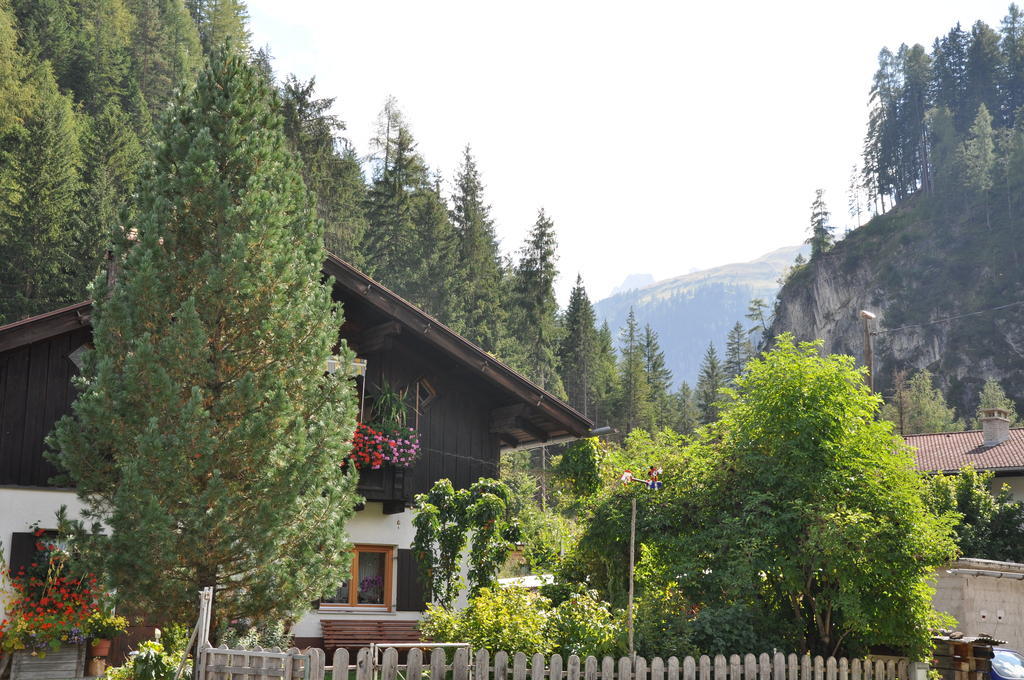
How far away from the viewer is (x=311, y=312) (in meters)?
12.0

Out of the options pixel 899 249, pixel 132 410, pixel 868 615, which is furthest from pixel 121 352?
pixel 899 249

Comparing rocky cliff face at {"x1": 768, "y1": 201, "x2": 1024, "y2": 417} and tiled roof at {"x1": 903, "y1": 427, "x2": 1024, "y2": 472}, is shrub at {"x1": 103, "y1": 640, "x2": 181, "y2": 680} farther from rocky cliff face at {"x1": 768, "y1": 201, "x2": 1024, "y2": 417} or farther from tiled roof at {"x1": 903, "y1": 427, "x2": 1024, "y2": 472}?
rocky cliff face at {"x1": 768, "y1": 201, "x2": 1024, "y2": 417}

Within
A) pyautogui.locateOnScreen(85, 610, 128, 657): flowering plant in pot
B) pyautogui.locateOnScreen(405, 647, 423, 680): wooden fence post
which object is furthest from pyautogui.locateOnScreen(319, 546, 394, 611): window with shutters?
pyautogui.locateOnScreen(405, 647, 423, 680): wooden fence post

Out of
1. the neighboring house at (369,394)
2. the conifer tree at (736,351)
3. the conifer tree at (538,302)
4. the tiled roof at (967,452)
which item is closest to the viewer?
the neighboring house at (369,394)

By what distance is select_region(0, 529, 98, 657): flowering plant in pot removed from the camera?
13.3m

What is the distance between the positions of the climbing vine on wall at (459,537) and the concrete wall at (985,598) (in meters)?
10.7

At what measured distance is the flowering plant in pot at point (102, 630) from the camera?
13.8 metres

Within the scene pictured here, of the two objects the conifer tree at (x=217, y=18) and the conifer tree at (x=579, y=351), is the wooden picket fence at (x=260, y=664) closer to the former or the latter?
the conifer tree at (x=579, y=351)

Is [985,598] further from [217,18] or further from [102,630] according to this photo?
[217,18]

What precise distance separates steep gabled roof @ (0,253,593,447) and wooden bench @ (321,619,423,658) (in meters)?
3.97

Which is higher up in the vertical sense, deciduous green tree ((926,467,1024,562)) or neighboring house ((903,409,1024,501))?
neighboring house ((903,409,1024,501))

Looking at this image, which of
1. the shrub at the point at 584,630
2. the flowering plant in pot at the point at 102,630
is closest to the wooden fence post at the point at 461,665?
the shrub at the point at 584,630

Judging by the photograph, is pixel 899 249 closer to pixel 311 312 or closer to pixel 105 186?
pixel 105 186

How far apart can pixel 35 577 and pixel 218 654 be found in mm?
6110
